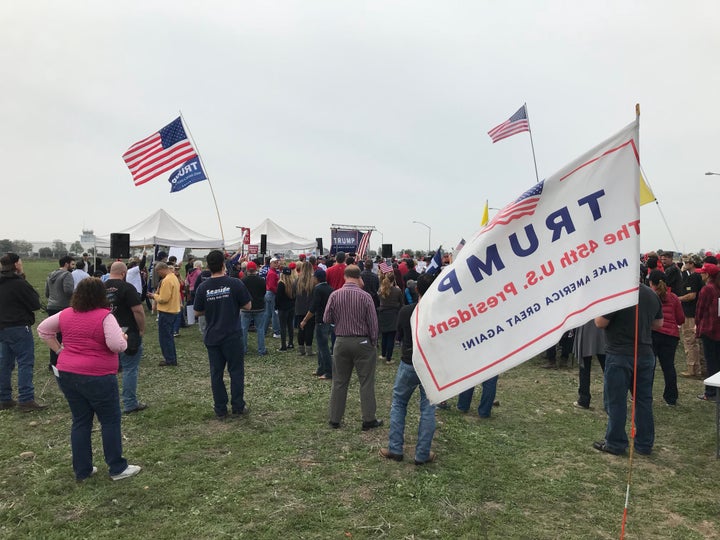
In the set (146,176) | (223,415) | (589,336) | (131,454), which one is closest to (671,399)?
(589,336)

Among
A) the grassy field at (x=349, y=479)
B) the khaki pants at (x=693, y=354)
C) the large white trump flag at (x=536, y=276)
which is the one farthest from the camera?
the khaki pants at (x=693, y=354)

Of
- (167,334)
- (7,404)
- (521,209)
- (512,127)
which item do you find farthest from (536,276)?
(512,127)

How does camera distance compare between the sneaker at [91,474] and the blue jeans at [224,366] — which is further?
the blue jeans at [224,366]

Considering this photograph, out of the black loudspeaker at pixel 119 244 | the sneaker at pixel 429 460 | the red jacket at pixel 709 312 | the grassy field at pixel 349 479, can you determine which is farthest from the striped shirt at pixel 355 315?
the black loudspeaker at pixel 119 244

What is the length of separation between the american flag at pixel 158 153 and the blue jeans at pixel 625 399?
11090 millimetres

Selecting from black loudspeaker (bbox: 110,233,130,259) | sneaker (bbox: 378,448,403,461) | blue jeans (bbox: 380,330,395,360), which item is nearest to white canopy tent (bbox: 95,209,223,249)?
black loudspeaker (bbox: 110,233,130,259)

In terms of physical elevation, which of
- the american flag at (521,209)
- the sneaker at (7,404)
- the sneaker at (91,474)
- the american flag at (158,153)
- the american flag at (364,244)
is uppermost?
the american flag at (158,153)

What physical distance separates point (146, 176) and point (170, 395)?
7.08m

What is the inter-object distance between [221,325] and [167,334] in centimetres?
361

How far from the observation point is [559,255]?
2.68 m

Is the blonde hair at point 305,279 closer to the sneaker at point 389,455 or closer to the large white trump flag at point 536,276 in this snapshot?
the sneaker at point 389,455

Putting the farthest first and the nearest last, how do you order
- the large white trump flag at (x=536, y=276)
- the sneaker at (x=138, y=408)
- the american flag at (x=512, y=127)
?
the american flag at (x=512, y=127) < the sneaker at (x=138, y=408) < the large white trump flag at (x=536, y=276)

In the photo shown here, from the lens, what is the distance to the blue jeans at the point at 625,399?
5.16 m

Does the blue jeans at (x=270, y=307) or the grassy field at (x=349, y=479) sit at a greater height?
the blue jeans at (x=270, y=307)
